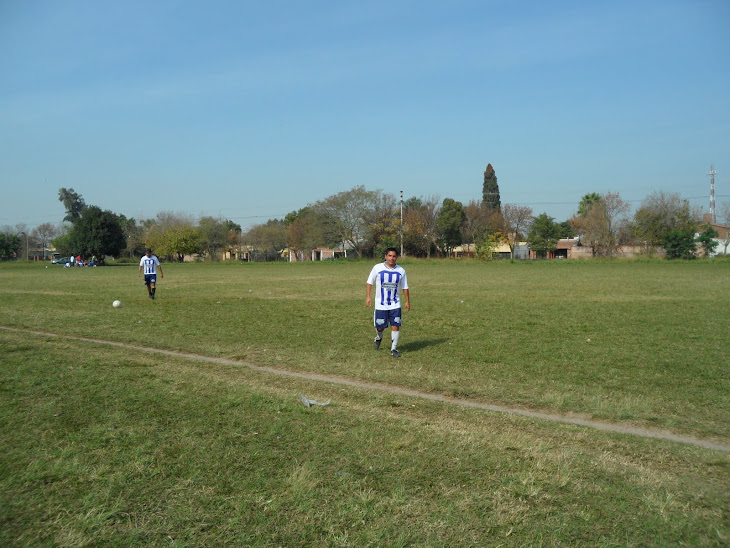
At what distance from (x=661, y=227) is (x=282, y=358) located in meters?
66.0

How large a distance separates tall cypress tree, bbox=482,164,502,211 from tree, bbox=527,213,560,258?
57.0 feet

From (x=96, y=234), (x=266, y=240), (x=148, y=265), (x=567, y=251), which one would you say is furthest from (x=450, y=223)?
(x=148, y=265)

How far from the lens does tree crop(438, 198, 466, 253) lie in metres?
78.3

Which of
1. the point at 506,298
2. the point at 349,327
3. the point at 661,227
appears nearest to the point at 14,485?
the point at 349,327

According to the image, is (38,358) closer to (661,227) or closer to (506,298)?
(506,298)

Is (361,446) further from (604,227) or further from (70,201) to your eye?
(70,201)

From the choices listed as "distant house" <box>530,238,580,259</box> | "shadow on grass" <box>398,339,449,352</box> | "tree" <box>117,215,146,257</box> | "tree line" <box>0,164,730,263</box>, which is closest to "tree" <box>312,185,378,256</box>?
"tree line" <box>0,164,730,263</box>

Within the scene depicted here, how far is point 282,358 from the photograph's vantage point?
9484 mm

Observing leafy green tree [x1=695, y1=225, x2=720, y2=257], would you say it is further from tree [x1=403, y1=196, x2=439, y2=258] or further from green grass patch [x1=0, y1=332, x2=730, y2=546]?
green grass patch [x1=0, y1=332, x2=730, y2=546]

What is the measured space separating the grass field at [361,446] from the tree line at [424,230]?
55601 mm

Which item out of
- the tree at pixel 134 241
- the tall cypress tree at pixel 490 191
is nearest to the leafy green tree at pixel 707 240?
the tall cypress tree at pixel 490 191

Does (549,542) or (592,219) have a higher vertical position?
(592,219)

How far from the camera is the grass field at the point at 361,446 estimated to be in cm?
370

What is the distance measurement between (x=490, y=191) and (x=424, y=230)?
2159 cm
